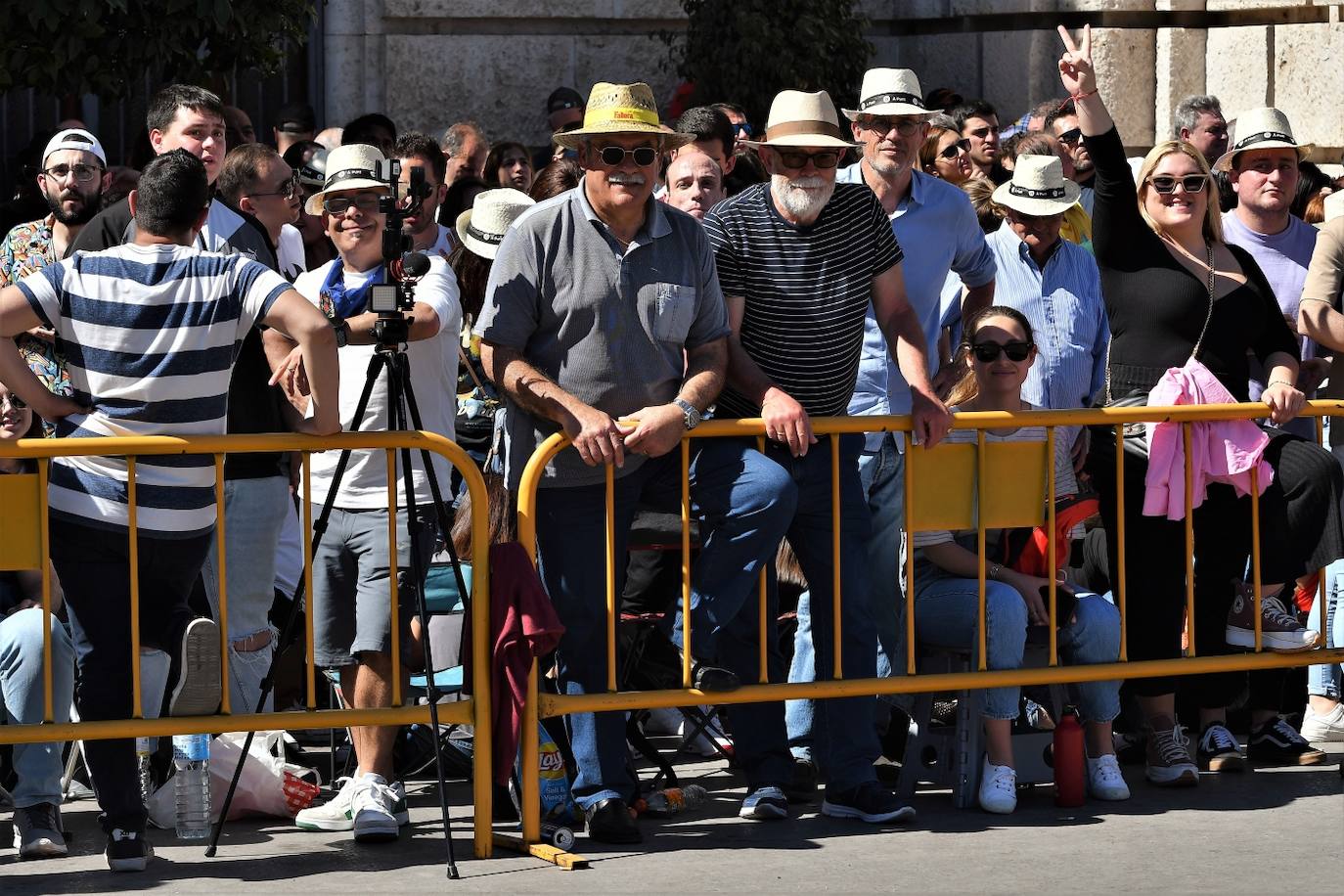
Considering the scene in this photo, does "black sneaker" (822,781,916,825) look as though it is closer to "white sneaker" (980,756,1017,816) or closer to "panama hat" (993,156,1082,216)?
"white sneaker" (980,756,1017,816)

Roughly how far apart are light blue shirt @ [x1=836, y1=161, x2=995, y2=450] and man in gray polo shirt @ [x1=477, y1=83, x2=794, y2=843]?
91 centimetres

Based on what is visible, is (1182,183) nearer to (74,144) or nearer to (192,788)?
(192,788)

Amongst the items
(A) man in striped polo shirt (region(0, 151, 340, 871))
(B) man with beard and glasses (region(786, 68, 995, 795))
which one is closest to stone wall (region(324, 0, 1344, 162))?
(B) man with beard and glasses (region(786, 68, 995, 795))

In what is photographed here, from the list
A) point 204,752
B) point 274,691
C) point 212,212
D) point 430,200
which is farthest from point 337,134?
point 204,752

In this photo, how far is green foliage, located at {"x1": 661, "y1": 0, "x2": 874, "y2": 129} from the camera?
12773 millimetres

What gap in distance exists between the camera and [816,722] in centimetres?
725

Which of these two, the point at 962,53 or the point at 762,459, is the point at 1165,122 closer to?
the point at 962,53

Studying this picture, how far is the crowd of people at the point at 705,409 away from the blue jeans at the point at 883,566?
1 cm

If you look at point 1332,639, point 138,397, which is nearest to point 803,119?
point 138,397

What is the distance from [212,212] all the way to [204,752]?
2193 millimetres

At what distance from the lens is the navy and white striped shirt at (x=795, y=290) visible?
7148 millimetres

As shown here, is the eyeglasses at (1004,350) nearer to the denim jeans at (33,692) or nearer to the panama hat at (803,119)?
the panama hat at (803,119)

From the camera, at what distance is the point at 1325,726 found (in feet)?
27.5

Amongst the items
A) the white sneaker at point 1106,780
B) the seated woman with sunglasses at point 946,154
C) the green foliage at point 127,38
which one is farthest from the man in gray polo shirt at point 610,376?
the green foliage at point 127,38
